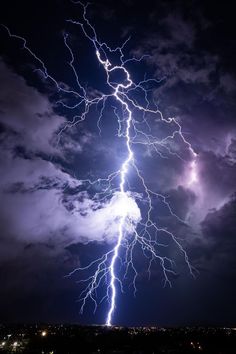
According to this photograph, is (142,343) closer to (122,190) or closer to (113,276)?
(113,276)

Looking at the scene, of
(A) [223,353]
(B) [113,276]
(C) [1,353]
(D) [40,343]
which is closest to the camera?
(B) [113,276]

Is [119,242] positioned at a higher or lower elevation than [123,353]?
higher

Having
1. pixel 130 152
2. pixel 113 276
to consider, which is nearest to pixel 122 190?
pixel 130 152

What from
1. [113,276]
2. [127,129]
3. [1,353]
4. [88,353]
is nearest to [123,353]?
[88,353]

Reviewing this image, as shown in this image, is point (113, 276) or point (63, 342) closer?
point (113, 276)

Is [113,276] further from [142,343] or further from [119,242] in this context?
[142,343]

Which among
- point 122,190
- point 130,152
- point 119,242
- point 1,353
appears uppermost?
point 130,152

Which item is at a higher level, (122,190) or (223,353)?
(122,190)

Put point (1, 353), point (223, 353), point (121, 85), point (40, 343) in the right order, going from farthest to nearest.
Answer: point (40, 343), point (223, 353), point (1, 353), point (121, 85)

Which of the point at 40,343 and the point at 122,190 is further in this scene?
the point at 40,343
